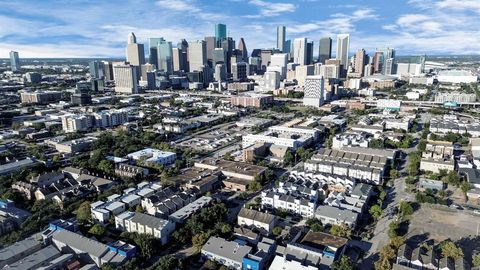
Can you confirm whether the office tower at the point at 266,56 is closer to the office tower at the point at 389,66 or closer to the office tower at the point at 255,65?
the office tower at the point at 255,65

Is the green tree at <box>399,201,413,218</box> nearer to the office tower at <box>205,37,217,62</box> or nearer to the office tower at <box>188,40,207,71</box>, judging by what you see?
the office tower at <box>188,40,207,71</box>

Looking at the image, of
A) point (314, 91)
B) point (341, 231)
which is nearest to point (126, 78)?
point (314, 91)

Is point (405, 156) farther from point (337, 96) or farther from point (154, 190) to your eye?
point (337, 96)

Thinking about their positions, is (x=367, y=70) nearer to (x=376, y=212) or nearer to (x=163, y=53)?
(x=163, y=53)

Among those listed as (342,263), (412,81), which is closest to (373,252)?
(342,263)

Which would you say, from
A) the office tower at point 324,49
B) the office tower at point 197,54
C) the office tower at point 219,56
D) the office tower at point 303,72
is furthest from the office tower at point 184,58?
the office tower at point 324,49

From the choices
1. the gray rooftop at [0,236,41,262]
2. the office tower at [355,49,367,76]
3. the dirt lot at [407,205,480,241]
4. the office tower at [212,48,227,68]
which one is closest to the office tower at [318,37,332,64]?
the office tower at [355,49,367,76]
